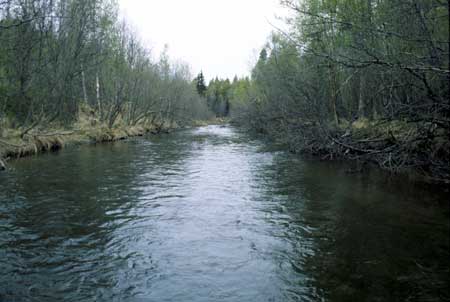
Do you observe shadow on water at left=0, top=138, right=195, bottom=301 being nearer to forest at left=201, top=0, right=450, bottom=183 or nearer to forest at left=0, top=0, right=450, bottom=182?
forest at left=0, top=0, right=450, bottom=182

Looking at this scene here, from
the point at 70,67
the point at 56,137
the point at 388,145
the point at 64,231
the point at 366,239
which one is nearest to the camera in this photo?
the point at 366,239

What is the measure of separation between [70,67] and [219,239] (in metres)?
14.3

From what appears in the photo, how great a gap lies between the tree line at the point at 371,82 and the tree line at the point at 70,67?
6.27 metres

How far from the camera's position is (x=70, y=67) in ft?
57.2

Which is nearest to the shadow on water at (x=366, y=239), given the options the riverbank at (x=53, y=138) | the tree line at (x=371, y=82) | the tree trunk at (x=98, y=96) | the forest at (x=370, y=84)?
the forest at (x=370, y=84)

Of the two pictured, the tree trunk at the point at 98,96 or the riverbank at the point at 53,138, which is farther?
the tree trunk at the point at 98,96

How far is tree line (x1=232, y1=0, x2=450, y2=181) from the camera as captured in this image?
6.69 metres

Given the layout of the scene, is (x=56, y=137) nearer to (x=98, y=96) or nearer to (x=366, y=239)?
(x=98, y=96)

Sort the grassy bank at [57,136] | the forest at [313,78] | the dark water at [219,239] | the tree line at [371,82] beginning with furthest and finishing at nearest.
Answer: the grassy bank at [57,136]
the forest at [313,78]
the tree line at [371,82]
the dark water at [219,239]

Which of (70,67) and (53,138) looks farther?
(53,138)

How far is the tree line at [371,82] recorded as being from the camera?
669cm

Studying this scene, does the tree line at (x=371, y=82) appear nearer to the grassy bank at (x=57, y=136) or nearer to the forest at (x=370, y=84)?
the forest at (x=370, y=84)

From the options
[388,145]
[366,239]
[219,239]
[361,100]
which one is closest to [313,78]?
[361,100]

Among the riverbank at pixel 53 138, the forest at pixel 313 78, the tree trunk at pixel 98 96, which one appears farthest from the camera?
the tree trunk at pixel 98 96
